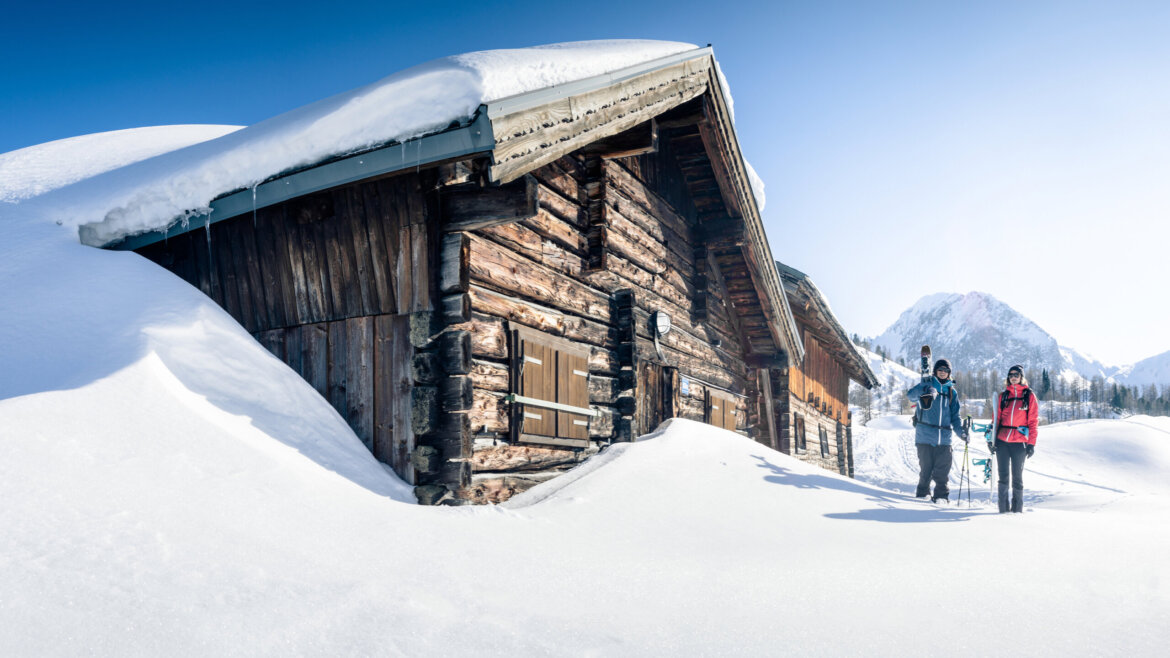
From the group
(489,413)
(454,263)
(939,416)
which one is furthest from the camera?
(939,416)

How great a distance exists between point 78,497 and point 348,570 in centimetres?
111

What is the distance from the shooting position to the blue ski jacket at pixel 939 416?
7.80 meters

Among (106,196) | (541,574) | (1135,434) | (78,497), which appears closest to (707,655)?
(541,574)

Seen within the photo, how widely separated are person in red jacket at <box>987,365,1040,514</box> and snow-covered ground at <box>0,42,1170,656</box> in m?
1.36

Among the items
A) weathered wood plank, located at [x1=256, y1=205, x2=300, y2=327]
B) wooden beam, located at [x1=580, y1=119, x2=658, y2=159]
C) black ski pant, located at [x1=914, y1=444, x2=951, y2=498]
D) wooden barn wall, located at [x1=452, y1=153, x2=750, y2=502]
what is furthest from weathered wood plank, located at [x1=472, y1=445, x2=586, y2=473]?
black ski pant, located at [x1=914, y1=444, x2=951, y2=498]

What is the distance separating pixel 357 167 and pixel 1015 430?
22.7ft

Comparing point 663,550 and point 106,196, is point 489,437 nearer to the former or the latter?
point 663,550

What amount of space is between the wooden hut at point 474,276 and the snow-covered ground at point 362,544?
48cm

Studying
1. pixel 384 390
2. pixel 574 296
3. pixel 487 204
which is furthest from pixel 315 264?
pixel 574 296

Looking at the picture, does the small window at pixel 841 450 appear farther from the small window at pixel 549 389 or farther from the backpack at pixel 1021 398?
the small window at pixel 549 389

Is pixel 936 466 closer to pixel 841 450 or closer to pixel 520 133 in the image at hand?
pixel 520 133

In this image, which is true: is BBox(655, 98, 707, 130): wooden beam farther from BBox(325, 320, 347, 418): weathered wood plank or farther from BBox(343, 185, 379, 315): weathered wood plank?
BBox(325, 320, 347, 418): weathered wood plank

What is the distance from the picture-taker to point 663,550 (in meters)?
3.79

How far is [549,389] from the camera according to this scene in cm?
605
